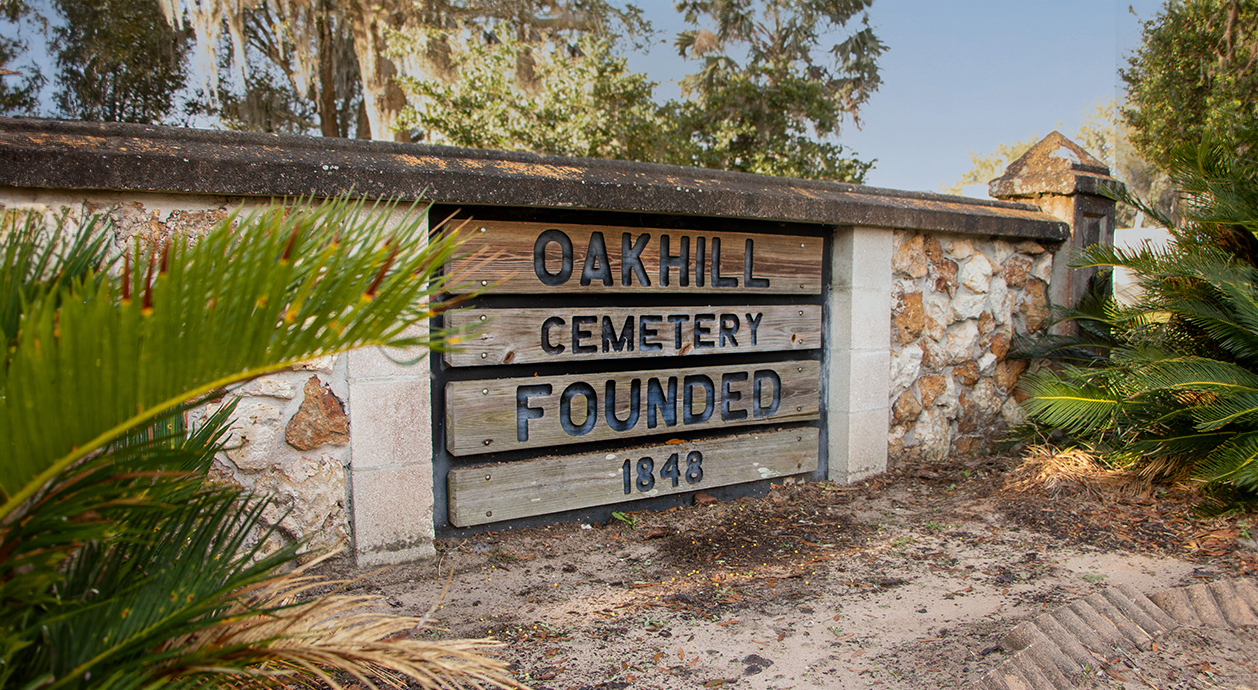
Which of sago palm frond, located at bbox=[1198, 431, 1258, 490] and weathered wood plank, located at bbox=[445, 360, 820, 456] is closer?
weathered wood plank, located at bbox=[445, 360, 820, 456]

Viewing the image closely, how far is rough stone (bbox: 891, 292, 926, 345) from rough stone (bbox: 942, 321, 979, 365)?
25 cm

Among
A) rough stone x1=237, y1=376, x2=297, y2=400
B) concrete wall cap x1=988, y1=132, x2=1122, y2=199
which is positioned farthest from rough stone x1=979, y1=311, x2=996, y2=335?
rough stone x1=237, y1=376, x2=297, y2=400

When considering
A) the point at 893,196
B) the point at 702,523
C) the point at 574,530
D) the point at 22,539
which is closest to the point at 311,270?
the point at 22,539

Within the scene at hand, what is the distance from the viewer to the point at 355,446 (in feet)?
8.64

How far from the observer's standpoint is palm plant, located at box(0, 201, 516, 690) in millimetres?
751

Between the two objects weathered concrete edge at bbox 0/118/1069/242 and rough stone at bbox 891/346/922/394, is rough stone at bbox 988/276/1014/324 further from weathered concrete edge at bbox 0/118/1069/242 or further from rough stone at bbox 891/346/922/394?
weathered concrete edge at bbox 0/118/1069/242

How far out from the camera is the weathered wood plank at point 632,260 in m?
2.93

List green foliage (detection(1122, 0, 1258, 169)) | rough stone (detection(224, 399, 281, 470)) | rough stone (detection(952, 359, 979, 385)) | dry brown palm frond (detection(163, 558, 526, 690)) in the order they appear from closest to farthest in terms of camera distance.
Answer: dry brown palm frond (detection(163, 558, 526, 690)) < rough stone (detection(224, 399, 281, 470)) < rough stone (detection(952, 359, 979, 385)) < green foliage (detection(1122, 0, 1258, 169))

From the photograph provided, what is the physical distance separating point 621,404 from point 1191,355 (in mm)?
2656

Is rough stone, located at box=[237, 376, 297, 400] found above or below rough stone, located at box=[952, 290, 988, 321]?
below

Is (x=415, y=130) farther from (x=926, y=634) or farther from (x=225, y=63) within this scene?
(x=926, y=634)

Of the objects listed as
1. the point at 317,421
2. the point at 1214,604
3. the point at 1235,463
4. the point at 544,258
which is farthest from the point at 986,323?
the point at 317,421

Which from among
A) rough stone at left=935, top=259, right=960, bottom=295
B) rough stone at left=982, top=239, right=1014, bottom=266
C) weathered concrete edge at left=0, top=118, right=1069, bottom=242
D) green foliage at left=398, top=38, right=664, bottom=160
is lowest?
rough stone at left=935, top=259, right=960, bottom=295

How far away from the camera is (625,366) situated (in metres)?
3.33
